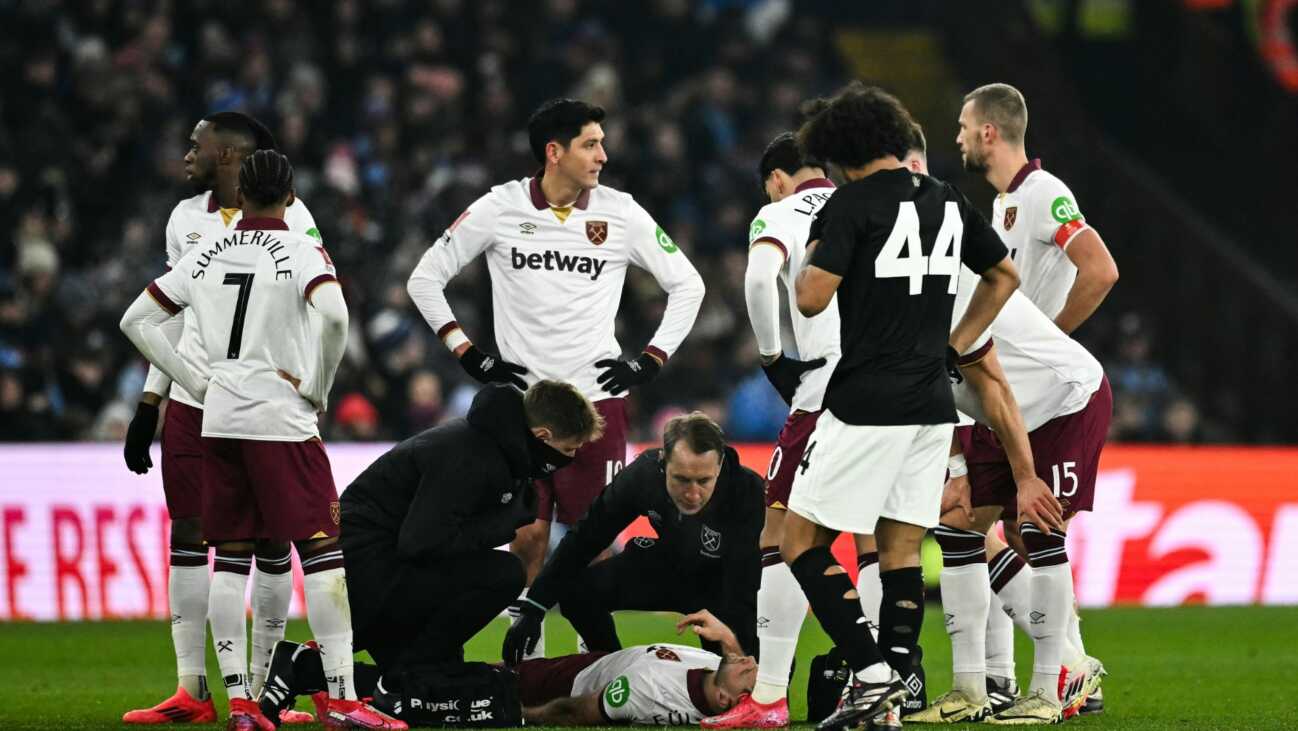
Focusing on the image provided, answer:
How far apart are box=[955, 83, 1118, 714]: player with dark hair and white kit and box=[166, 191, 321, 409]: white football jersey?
2.78 m

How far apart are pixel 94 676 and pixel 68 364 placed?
5002 millimetres

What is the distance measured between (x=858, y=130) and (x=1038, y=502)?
1603 millimetres

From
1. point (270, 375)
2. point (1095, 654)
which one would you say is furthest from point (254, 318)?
point (1095, 654)

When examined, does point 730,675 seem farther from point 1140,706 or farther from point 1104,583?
point 1104,583

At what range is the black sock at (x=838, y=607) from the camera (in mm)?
6414

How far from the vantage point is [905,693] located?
21.0ft

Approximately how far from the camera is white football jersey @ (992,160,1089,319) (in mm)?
7758

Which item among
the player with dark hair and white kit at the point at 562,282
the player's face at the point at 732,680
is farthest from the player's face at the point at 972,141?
the player's face at the point at 732,680

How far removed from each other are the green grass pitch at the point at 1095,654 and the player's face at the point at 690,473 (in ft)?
3.59

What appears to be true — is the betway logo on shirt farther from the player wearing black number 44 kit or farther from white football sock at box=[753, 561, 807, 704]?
the player wearing black number 44 kit

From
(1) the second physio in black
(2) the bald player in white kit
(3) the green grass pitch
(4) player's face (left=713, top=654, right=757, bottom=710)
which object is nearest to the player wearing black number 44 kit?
(2) the bald player in white kit

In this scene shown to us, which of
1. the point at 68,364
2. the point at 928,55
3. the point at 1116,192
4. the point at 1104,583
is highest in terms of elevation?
the point at 928,55

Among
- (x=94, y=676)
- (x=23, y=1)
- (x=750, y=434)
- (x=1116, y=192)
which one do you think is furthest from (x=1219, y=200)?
(x=94, y=676)

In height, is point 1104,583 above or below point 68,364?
below
